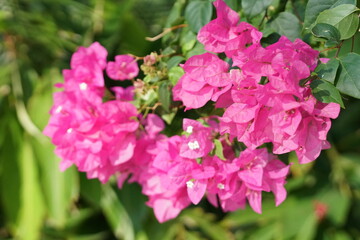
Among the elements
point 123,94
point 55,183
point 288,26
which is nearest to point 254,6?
point 288,26

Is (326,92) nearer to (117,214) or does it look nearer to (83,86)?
(83,86)

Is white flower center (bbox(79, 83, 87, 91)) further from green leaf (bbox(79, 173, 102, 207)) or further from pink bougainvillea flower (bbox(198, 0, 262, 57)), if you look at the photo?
green leaf (bbox(79, 173, 102, 207))

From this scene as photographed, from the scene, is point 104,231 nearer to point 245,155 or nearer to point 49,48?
point 49,48

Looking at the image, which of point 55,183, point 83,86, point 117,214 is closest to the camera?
point 83,86

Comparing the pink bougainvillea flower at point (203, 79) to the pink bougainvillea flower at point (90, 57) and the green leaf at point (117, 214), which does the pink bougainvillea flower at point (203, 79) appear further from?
the green leaf at point (117, 214)

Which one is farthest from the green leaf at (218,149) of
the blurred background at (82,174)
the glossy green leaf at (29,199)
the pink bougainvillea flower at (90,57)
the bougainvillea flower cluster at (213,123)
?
the glossy green leaf at (29,199)

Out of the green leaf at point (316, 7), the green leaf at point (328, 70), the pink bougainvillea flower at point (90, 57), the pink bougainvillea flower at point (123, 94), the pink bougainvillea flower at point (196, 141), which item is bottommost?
the pink bougainvillea flower at point (123, 94)

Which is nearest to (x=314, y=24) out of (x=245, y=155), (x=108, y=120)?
(x=245, y=155)
